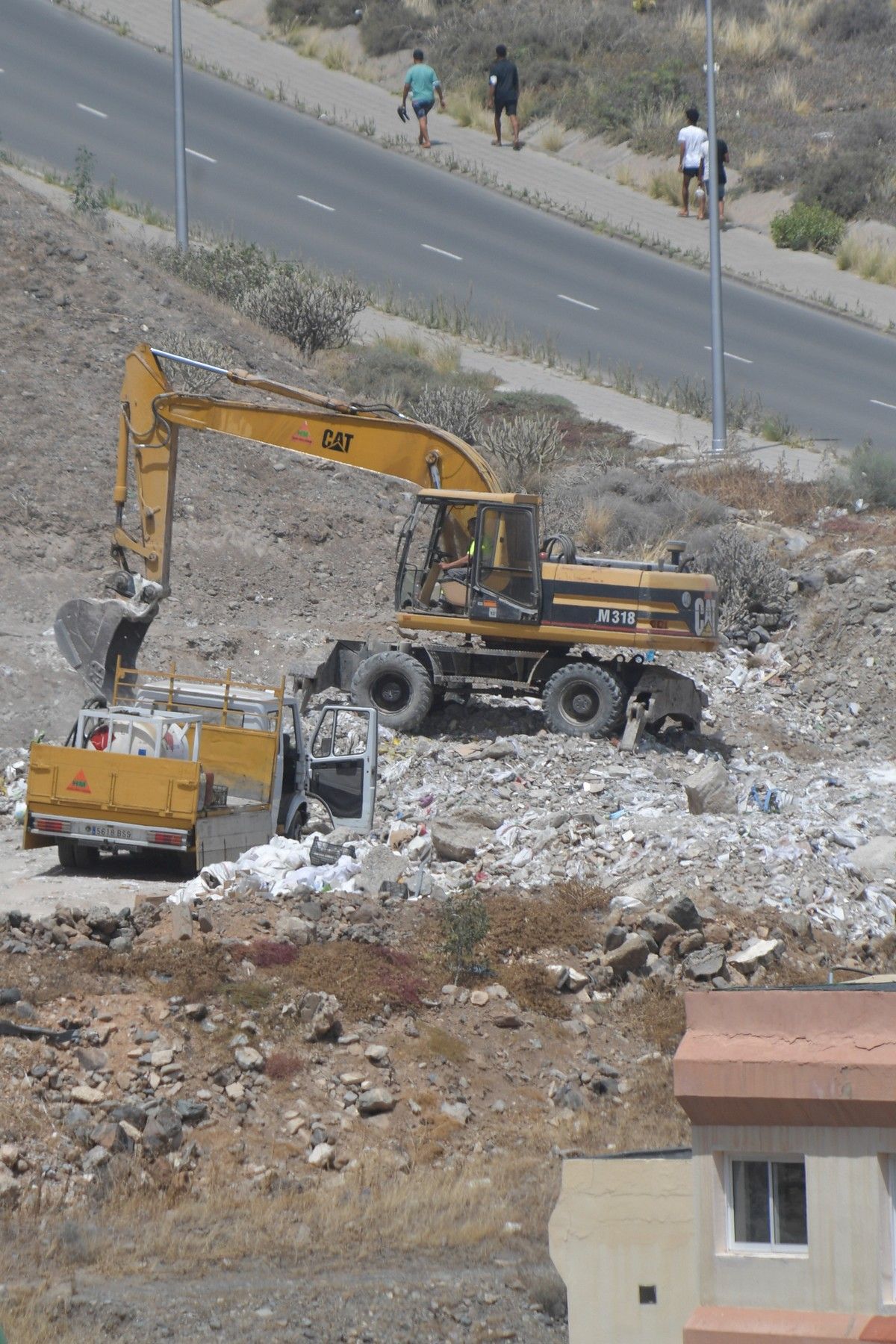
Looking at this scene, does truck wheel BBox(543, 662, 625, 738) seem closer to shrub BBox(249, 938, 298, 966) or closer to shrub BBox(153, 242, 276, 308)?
shrub BBox(249, 938, 298, 966)

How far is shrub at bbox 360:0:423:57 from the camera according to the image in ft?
152

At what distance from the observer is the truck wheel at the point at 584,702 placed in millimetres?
18219

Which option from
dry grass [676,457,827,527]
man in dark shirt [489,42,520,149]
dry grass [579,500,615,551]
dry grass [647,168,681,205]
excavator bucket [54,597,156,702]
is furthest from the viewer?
man in dark shirt [489,42,520,149]

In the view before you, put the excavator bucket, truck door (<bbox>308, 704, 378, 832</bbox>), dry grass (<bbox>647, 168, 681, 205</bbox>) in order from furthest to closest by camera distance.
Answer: dry grass (<bbox>647, 168, 681, 205</bbox>) → the excavator bucket → truck door (<bbox>308, 704, 378, 832</bbox>)

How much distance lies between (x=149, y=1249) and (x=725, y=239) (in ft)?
106

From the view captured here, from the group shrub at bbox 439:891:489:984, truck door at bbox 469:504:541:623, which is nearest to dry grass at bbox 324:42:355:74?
truck door at bbox 469:504:541:623

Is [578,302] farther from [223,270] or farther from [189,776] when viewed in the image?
[189,776]

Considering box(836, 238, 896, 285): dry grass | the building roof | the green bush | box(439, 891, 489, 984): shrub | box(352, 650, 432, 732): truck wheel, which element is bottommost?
box(439, 891, 489, 984): shrub

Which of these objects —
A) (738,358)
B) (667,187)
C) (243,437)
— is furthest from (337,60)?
(243,437)

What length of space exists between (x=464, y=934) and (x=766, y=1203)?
619 cm

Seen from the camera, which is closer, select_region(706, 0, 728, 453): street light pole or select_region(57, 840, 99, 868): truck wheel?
select_region(57, 840, 99, 868): truck wheel

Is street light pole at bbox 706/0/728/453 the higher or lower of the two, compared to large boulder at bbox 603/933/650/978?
higher

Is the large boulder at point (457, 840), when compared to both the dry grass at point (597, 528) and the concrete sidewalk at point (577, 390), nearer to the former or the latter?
the dry grass at point (597, 528)

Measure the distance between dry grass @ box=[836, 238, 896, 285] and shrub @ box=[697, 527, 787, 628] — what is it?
48.7ft
